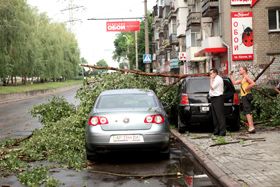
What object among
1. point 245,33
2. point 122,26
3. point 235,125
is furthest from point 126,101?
point 245,33

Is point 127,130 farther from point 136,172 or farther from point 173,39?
point 173,39

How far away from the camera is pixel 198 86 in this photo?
12844 millimetres

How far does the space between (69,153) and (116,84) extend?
4.87 m

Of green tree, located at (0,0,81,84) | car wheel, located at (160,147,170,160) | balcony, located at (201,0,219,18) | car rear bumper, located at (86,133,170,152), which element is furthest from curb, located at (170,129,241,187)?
green tree, located at (0,0,81,84)

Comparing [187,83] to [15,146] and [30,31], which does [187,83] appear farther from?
[30,31]

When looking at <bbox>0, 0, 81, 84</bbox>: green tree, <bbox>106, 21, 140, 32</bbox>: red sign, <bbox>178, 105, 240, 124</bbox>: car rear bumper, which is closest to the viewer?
<bbox>178, 105, 240, 124</bbox>: car rear bumper

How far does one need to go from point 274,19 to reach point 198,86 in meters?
20.7

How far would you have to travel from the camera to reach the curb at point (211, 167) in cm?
654

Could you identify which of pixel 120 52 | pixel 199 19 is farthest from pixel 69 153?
pixel 120 52

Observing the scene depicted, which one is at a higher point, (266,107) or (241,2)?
(241,2)

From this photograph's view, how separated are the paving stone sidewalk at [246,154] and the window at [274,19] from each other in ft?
67.0

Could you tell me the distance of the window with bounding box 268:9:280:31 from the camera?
103 feet

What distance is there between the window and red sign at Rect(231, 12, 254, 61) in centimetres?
161

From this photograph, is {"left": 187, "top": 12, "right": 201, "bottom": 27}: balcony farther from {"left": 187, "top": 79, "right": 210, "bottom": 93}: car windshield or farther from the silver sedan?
the silver sedan
